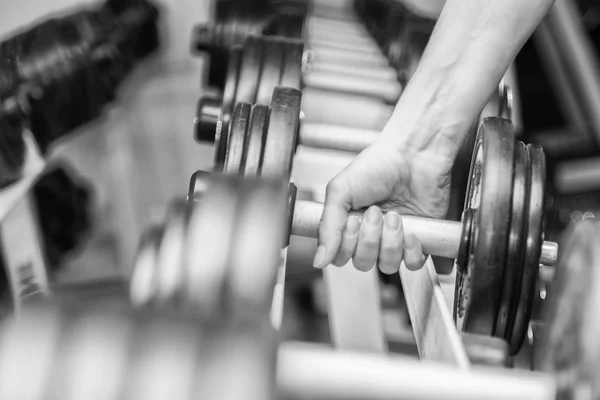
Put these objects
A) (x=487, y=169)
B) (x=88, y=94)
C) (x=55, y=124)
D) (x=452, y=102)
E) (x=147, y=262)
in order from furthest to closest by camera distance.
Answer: (x=88, y=94)
(x=55, y=124)
(x=452, y=102)
(x=487, y=169)
(x=147, y=262)

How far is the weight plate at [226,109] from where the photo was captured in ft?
2.75

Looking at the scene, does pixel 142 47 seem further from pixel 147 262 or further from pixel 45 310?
pixel 45 310

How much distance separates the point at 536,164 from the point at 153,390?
53 centimetres

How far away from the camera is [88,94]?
1.25 metres

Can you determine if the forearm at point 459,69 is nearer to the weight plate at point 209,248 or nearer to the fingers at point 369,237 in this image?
the fingers at point 369,237

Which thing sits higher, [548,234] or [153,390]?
[548,234]

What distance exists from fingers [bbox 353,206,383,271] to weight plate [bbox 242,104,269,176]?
15cm

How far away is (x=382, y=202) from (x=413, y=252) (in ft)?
0.42

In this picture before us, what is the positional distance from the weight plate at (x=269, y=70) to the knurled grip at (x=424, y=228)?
0.25 meters

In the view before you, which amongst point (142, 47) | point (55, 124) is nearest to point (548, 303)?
point (55, 124)

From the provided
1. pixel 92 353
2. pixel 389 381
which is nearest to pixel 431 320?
pixel 389 381

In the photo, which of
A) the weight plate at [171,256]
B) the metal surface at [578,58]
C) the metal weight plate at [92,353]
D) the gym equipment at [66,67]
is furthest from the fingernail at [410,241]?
the metal surface at [578,58]

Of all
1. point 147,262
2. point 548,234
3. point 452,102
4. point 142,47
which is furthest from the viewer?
point 548,234

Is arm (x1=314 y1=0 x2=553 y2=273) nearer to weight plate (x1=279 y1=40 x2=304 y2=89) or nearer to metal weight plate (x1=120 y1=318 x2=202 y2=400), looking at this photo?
weight plate (x1=279 y1=40 x2=304 y2=89)
